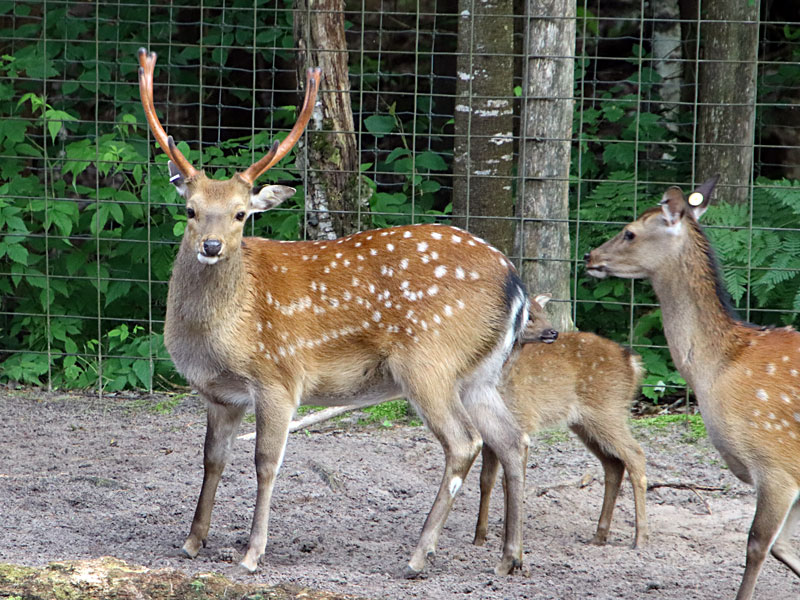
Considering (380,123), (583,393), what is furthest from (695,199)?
(380,123)

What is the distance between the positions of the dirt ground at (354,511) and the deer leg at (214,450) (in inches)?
5.8

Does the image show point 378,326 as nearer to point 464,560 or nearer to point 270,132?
point 464,560

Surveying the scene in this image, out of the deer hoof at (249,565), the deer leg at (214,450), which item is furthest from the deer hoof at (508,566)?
the deer leg at (214,450)

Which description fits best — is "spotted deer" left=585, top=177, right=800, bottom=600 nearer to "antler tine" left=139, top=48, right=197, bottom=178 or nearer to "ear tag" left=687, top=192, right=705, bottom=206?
"ear tag" left=687, top=192, right=705, bottom=206

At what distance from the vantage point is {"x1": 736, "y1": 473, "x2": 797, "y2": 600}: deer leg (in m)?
4.16

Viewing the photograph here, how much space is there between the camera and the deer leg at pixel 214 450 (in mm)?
4812

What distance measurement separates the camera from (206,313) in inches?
183

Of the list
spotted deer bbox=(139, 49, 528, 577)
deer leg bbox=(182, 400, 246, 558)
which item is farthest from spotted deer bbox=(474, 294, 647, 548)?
deer leg bbox=(182, 400, 246, 558)

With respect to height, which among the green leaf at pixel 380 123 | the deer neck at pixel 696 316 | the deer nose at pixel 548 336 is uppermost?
the green leaf at pixel 380 123

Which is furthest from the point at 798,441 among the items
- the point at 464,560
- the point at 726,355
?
the point at 464,560

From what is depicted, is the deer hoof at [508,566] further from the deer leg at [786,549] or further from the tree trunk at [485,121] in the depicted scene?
the tree trunk at [485,121]

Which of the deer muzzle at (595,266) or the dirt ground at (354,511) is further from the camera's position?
the deer muzzle at (595,266)

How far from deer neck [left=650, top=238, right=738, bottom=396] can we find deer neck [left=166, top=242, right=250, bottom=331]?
1827mm

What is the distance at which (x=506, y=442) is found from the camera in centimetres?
489
